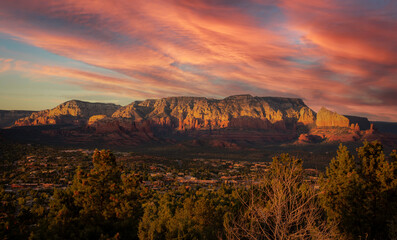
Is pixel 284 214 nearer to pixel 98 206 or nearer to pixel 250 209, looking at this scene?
pixel 250 209

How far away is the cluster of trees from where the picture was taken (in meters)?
14.7

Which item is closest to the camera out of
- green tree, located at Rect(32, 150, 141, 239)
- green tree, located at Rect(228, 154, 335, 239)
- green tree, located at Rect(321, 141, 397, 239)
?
green tree, located at Rect(228, 154, 335, 239)

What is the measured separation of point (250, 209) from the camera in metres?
13.7

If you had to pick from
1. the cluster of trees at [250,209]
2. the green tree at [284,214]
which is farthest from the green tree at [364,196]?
the green tree at [284,214]

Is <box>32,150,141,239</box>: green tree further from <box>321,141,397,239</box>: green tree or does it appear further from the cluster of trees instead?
<box>321,141,397,239</box>: green tree

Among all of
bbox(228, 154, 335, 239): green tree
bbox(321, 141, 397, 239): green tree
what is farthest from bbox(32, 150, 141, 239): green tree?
bbox(321, 141, 397, 239): green tree

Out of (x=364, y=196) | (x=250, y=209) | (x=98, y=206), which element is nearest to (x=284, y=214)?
(x=250, y=209)

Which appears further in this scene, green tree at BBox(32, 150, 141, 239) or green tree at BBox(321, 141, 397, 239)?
green tree at BBox(321, 141, 397, 239)

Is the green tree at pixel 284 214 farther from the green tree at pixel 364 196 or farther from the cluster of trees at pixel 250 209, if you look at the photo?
the green tree at pixel 364 196

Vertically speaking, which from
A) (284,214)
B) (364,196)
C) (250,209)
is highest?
(250,209)

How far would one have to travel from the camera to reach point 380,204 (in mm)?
28422

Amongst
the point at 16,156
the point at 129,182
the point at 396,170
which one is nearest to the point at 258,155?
A: the point at 16,156

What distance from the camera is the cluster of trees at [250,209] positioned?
1473 centimetres

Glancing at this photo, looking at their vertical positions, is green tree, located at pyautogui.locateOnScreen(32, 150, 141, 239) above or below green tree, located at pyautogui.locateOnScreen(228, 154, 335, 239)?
below
